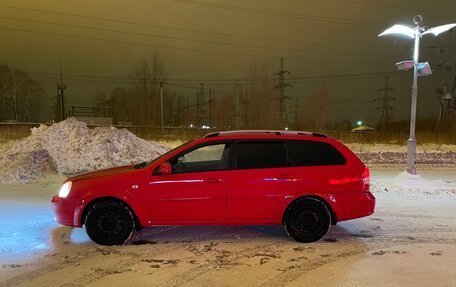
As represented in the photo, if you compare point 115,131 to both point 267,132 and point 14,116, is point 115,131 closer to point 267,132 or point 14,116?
point 267,132

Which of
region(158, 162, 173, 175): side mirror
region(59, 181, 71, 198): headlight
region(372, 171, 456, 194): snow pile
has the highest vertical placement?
region(158, 162, 173, 175): side mirror

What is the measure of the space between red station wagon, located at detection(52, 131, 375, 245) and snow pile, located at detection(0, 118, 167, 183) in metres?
6.97

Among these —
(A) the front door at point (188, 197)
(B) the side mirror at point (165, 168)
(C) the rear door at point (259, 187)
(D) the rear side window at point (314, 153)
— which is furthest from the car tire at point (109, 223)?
(D) the rear side window at point (314, 153)

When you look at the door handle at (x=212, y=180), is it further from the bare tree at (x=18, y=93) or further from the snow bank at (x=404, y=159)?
the bare tree at (x=18, y=93)

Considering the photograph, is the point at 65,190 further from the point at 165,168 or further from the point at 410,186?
the point at 410,186

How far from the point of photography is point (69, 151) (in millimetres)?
14109

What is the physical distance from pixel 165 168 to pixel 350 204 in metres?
2.91

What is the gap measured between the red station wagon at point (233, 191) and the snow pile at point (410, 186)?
4.96m

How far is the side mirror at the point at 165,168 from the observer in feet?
20.3

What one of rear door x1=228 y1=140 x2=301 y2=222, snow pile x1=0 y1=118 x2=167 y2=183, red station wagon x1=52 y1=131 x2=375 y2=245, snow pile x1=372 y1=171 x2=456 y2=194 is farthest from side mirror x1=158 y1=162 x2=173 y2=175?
snow pile x1=0 y1=118 x2=167 y2=183

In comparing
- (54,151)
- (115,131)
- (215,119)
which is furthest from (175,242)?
(215,119)

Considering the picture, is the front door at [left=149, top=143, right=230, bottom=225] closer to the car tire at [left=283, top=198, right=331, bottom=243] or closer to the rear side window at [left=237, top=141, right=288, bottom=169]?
the rear side window at [left=237, top=141, right=288, bottom=169]

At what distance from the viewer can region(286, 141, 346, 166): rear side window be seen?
256 inches

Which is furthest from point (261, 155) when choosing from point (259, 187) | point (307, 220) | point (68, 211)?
point (68, 211)
